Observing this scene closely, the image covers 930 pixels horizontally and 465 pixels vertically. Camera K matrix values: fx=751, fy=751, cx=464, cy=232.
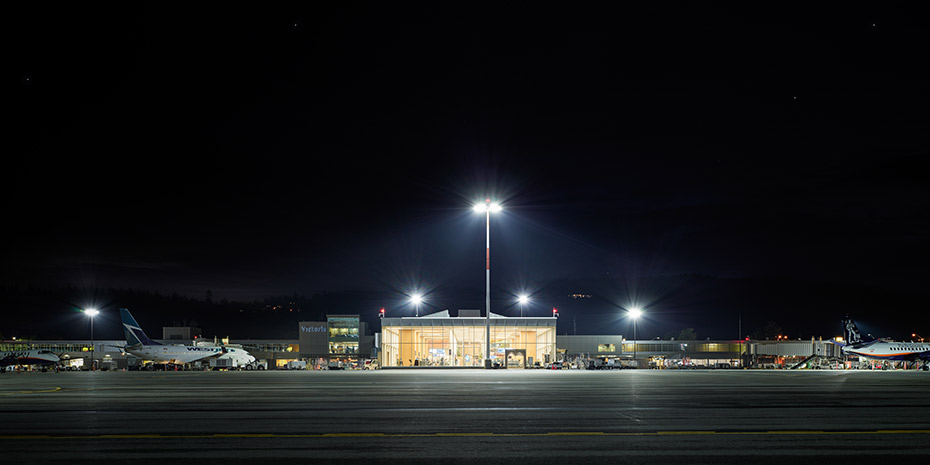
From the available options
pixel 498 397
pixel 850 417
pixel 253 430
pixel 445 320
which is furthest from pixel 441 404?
pixel 445 320

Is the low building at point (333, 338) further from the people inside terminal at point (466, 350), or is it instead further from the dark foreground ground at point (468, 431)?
the dark foreground ground at point (468, 431)

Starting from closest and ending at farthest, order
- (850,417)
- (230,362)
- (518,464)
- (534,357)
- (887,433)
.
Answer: (518,464), (887,433), (850,417), (230,362), (534,357)

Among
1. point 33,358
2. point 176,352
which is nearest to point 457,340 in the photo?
point 176,352

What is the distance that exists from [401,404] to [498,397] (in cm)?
351

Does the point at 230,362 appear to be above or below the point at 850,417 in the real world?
below

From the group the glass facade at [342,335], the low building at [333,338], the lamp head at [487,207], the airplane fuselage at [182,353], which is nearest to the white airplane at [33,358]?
the airplane fuselage at [182,353]

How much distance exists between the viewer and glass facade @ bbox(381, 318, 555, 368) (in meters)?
88.8

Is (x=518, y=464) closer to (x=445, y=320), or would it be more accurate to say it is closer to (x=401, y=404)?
(x=401, y=404)

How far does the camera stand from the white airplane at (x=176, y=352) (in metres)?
87.2

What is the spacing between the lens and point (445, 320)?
294ft

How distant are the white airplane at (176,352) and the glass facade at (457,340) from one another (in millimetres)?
16281

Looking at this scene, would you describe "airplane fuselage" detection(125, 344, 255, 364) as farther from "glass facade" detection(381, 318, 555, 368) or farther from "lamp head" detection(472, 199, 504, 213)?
"lamp head" detection(472, 199, 504, 213)

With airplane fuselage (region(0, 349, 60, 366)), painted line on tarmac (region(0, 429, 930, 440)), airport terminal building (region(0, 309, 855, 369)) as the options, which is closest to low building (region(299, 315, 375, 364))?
airport terminal building (region(0, 309, 855, 369))

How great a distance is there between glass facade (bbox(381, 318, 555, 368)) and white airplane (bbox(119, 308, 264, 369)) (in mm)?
16281
